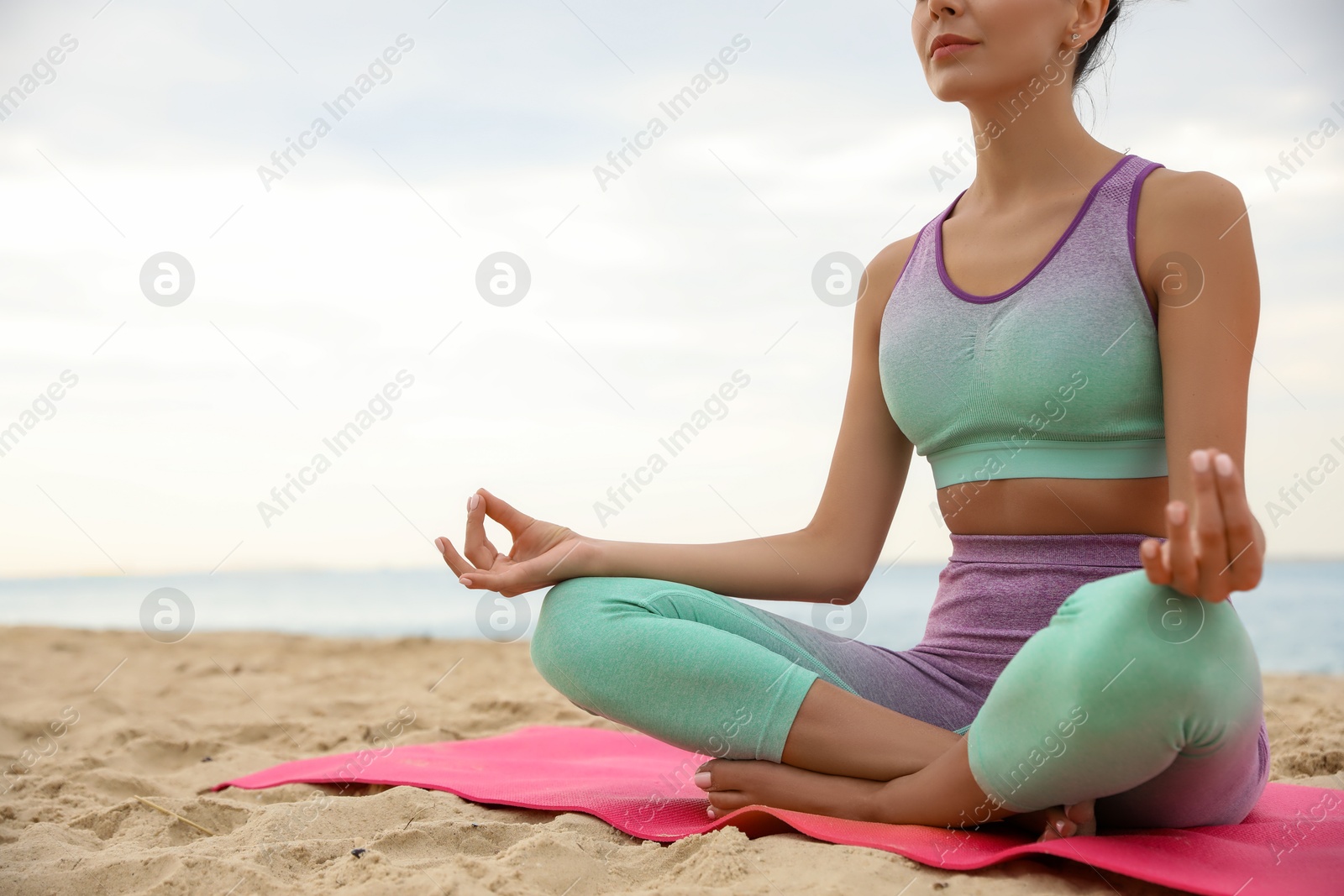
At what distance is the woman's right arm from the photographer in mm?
Result: 1679

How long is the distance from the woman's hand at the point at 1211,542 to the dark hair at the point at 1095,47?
1070 millimetres

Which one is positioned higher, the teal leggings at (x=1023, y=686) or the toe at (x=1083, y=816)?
the teal leggings at (x=1023, y=686)

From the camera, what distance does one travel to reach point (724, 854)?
4.52 feet

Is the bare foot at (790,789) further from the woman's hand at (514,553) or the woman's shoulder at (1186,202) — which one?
the woman's shoulder at (1186,202)

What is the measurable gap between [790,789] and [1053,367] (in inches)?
29.5

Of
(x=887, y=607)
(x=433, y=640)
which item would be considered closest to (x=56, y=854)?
(x=433, y=640)

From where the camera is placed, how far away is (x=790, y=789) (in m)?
1.52

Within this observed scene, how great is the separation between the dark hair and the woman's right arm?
0.41 meters

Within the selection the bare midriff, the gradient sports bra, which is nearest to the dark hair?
the gradient sports bra

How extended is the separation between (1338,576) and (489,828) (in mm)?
13121

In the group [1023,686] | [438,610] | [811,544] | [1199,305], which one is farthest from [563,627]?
[438,610]

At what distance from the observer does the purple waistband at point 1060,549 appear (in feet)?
5.00

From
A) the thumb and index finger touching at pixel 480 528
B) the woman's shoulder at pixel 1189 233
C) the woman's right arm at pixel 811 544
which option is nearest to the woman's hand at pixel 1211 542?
the woman's shoulder at pixel 1189 233

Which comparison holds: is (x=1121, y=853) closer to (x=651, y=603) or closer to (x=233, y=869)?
(x=651, y=603)
